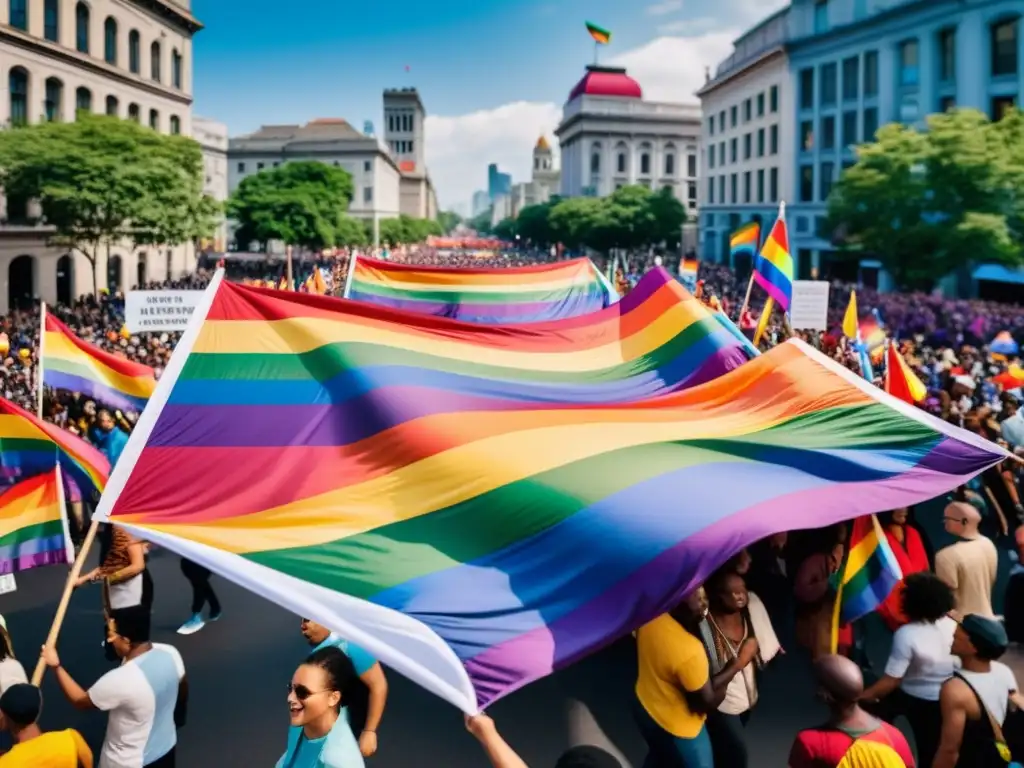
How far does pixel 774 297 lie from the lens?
40.2ft

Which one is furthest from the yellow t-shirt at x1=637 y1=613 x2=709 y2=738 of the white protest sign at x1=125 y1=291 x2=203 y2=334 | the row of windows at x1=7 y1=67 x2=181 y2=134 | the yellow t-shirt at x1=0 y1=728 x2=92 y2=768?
the row of windows at x1=7 y1=67 x2=181 y2=134

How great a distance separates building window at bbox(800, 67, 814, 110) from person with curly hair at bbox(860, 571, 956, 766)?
53584 millimetres

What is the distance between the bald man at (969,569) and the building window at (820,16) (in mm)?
51876

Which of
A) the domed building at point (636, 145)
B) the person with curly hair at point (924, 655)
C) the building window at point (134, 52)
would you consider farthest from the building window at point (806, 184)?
the domed building at point (636, 145)

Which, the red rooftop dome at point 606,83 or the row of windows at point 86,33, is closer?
the row of windows at point 86,33

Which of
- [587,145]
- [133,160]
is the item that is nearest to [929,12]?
[133,160]

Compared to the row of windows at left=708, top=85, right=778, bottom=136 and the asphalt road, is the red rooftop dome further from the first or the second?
the asphalt road

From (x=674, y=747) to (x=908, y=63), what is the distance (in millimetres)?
47871

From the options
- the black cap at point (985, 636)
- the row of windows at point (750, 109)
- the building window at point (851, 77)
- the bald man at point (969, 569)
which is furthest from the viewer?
the row of windows at point (750, 109)

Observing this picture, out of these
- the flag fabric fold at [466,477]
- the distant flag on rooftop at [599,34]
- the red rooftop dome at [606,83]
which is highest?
the distant flag on rooftop at [599,34]

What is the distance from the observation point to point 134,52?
4603 centimetres

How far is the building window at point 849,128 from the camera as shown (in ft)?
162

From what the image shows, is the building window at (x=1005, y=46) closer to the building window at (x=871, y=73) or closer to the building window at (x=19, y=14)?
the building window at (x=871, y=73)

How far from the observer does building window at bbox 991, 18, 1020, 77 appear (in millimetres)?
38562
